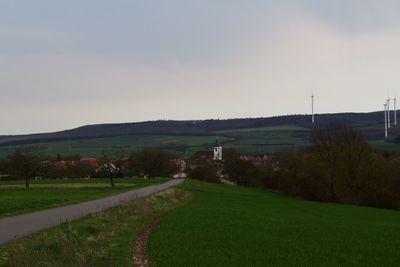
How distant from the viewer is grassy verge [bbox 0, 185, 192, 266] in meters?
14.0

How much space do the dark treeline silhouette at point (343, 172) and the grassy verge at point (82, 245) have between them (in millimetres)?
49660

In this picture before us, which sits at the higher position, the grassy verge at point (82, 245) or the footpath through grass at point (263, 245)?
the grassy verge at point (82, 245)

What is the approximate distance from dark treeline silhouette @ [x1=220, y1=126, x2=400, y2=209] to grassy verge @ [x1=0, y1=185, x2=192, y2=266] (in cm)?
4966

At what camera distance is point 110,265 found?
13922 mm

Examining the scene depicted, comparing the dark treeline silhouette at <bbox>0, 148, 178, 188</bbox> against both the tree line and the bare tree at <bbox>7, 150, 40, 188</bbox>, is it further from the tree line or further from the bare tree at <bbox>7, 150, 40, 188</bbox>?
the tree line

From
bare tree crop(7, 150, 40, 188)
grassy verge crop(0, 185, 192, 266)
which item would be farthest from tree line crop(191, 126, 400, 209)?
grassy verge crop(0, 185, 192, 266)

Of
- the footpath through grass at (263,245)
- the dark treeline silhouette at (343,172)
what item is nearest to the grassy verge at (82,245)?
the footpath through grass at (263,245)

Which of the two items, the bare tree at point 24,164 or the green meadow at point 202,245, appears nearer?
the green meadow at point 202,245

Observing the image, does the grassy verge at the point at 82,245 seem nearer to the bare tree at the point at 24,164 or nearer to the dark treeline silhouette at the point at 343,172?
the dark treeline silhouette at the point at 343,172

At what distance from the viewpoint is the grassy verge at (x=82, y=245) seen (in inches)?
551

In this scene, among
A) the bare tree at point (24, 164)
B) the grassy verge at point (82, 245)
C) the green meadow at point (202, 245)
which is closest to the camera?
the grassy verge at point (82, 245)

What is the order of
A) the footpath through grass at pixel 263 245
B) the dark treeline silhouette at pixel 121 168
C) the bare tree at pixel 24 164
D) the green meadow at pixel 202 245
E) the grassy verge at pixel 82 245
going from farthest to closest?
the dark treeline silhouette at pixel 121 168
the bare tree at pixel 24 164
the footpath through grass at pixel 263 245
the green meadow at pixel 202 245
the grassy verge at pixel 82 245

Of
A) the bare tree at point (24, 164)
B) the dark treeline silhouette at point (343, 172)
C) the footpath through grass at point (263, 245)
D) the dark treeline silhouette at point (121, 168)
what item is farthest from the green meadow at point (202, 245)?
the dark treeline silhouette at point (121, 168)

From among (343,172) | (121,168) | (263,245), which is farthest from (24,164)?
(263,245)
